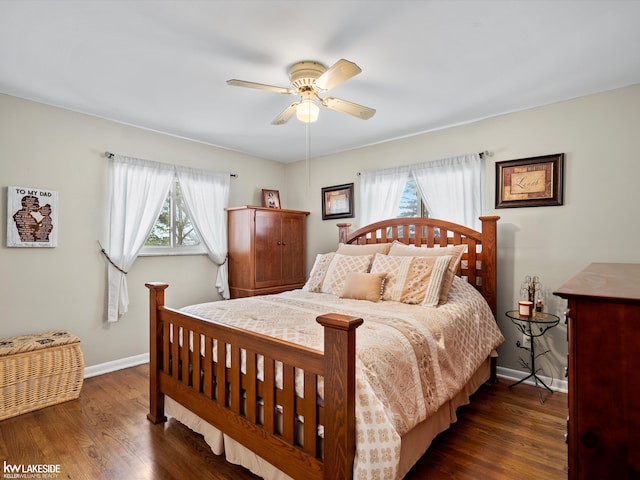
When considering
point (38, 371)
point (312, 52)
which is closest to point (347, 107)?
point (312, 52)

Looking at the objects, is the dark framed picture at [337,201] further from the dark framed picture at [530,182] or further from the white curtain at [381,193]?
the dark framed picture at [530,182]

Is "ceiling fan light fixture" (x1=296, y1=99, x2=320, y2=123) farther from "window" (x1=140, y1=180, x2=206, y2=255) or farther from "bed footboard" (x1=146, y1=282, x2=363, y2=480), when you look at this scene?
"window" (x1=140, y1=180, x2=206, y2=255)

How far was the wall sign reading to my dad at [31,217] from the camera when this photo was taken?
9.04ft

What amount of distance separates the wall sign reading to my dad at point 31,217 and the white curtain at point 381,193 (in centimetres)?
315

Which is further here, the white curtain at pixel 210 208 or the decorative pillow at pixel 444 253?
the white curtain at pixel 210 208

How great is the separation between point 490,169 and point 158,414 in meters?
3.52

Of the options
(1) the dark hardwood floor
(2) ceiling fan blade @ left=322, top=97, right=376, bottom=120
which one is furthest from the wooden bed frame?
(2) ceiling fan blade @ left=322, top=97, right=376, bottom=120

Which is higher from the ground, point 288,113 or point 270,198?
point 288,113

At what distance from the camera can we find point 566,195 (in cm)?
285

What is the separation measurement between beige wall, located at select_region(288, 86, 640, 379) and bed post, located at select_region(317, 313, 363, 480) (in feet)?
8.04

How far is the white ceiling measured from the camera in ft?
5.75

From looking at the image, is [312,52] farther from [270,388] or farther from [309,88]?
[270,388]

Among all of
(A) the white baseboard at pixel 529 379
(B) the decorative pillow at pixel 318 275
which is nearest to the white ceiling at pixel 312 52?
(B) the decorative pillow at pixel 318 275

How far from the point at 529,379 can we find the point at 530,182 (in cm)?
178
